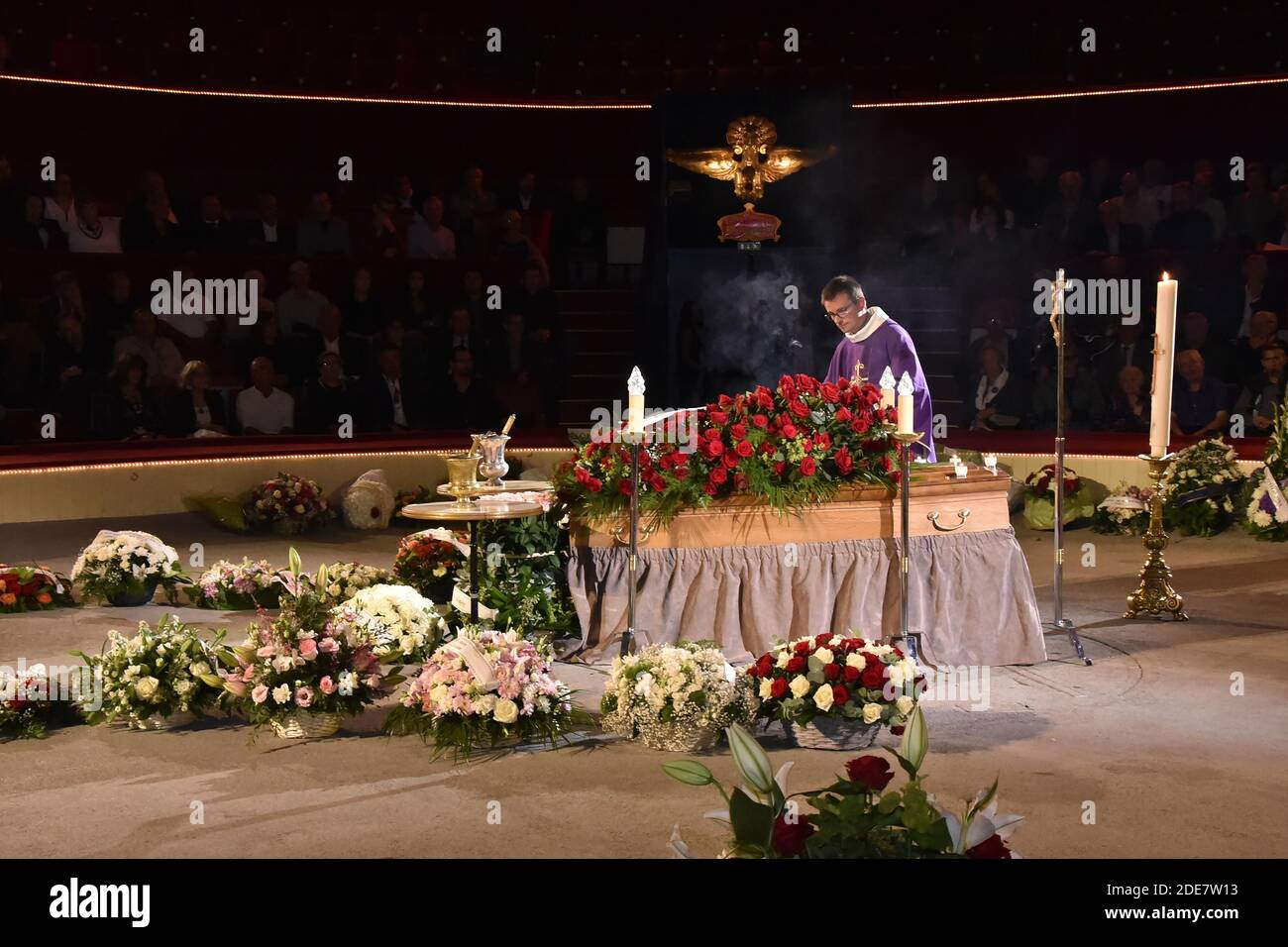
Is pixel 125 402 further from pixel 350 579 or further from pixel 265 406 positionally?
pixel 350 579

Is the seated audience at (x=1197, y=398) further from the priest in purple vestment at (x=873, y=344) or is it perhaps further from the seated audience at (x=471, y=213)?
the seated audience at (x=471, y=213)

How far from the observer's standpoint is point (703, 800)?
197 inches

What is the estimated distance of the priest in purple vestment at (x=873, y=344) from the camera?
8.04m

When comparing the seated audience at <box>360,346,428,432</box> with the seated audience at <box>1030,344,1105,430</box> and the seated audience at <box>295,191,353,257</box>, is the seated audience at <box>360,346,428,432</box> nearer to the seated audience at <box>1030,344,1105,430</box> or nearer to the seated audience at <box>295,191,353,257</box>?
the seated audience at <box>295,191,353,257</box>

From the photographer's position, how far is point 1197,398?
12320 mm

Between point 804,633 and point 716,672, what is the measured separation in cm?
138

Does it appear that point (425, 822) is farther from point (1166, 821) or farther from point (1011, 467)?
point (1011, 467)

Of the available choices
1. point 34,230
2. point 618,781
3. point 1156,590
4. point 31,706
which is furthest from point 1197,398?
point 34,230

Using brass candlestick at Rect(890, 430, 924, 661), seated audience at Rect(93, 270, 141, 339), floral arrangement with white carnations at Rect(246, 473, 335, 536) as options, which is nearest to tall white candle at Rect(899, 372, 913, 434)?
brass candlestick at Rect(890, 430, 924, 661)

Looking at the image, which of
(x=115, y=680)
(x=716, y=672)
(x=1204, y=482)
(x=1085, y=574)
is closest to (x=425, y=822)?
(x=716, y=672)

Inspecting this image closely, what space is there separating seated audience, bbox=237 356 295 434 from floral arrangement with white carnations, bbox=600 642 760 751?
7.90m

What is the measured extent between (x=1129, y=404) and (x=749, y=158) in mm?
3874

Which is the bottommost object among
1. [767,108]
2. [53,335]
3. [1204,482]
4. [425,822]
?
[425,822]

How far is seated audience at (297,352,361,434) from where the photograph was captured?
13.1 metres
